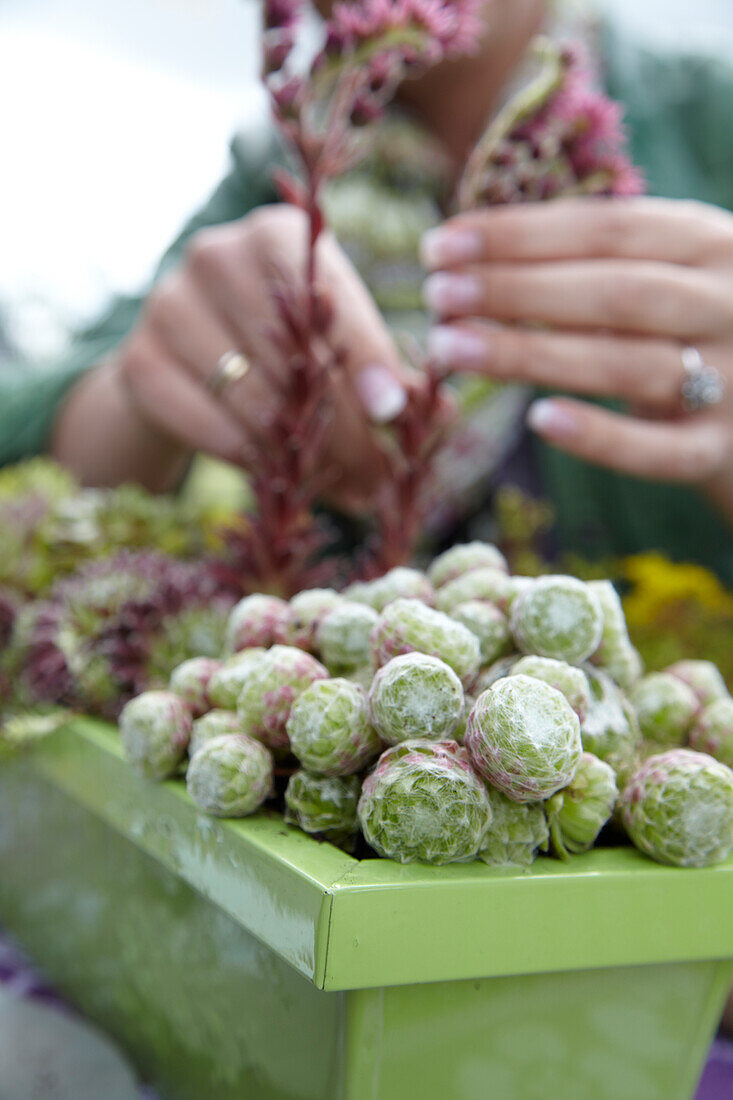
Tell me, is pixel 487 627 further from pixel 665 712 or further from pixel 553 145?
pixel 553 145

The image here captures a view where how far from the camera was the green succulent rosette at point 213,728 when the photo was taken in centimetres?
27

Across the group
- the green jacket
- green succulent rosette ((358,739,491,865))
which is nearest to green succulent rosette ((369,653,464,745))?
green succulent rosette ((358,739,491,865))

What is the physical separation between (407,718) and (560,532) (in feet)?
2.55

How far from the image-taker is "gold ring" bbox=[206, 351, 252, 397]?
51cm

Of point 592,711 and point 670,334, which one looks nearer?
point 592,711

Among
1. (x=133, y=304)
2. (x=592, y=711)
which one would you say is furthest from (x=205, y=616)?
(x=133, y=304)

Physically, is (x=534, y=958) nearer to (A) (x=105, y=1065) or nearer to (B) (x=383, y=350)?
(A) (x=105, y=1065)

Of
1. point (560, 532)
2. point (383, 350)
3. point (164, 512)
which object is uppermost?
point (383, 350)

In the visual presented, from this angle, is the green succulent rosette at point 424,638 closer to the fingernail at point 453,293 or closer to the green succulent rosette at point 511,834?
the green succulent rosette at point 511,834

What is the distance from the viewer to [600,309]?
0.51 m

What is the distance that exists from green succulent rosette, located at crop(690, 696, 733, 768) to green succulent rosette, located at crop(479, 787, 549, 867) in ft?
0.26

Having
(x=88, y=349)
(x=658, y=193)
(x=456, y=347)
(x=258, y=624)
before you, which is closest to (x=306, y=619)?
(x=258, y=624)

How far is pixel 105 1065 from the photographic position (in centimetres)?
33

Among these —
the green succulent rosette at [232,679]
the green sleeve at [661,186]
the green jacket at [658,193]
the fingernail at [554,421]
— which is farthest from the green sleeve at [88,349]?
the green sleeve at [661,186]
